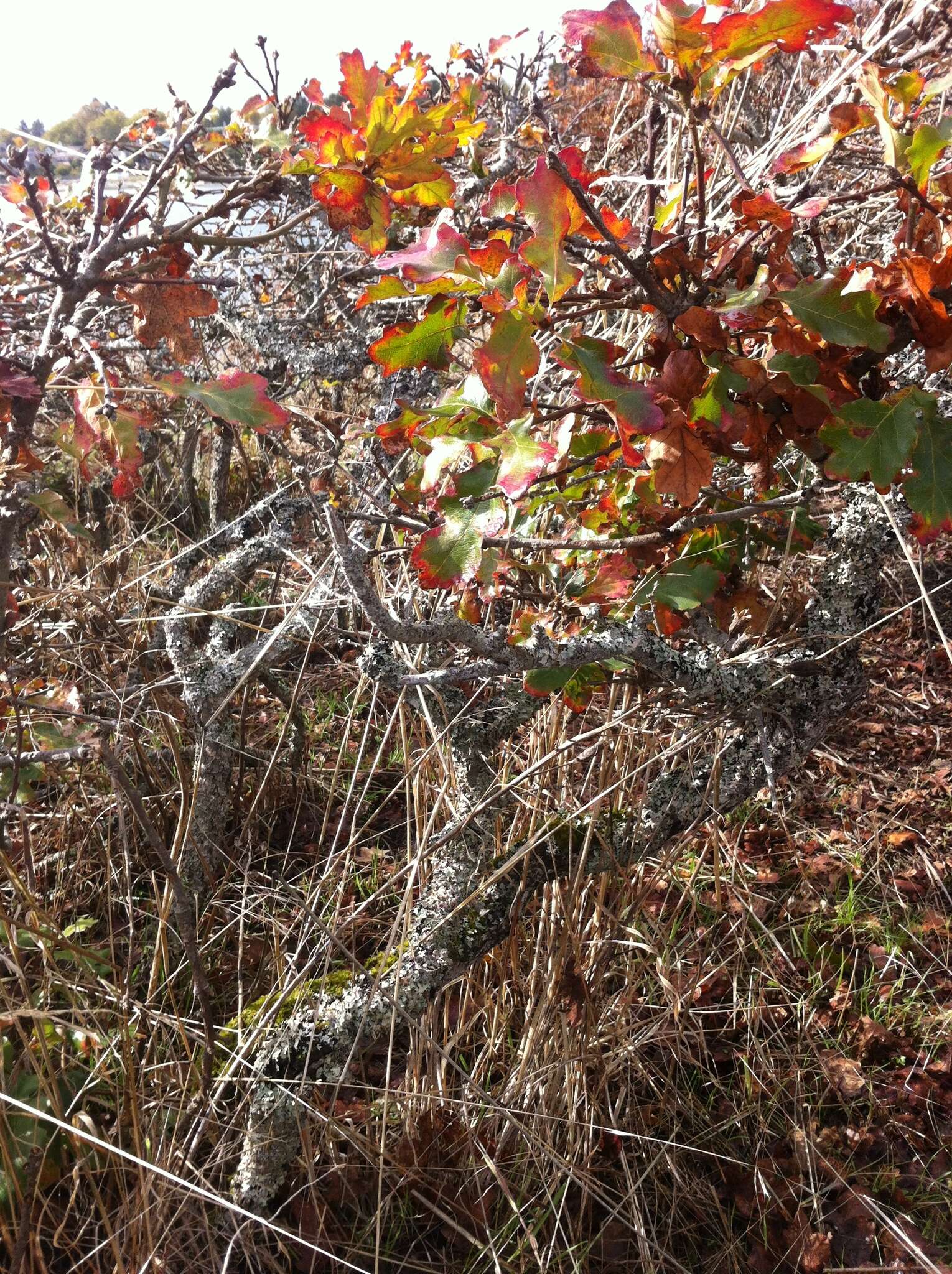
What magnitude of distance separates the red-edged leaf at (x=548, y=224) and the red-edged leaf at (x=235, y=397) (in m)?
0.49

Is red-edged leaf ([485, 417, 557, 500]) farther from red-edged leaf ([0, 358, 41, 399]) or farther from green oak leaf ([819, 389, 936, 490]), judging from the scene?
red-edged leaf ([0, 358, 41, 399])

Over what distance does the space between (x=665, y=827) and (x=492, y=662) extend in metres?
0.50

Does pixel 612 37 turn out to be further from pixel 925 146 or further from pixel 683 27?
pixel 925 146

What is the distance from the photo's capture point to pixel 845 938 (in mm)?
2098

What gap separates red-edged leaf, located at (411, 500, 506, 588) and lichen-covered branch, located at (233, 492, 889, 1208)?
386 mm

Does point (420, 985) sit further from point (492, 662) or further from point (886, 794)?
point (886, 794)

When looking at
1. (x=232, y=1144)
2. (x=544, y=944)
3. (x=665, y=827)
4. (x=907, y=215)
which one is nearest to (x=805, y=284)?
(x=907, y=215)

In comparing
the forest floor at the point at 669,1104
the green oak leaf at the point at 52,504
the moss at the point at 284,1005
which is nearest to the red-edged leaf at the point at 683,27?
the green oak leaf at the point at 52,504

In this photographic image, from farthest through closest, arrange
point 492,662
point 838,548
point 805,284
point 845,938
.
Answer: point 845,938, point 838,548, point 492,662, point 805,284

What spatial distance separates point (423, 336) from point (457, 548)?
0.25 meters

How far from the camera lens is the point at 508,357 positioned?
30.7 inches

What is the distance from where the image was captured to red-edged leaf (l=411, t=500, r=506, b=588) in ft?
2.87

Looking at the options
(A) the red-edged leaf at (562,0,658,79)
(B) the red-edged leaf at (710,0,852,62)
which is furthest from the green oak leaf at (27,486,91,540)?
(B) the red-edged leaf at (710,0,852,62)

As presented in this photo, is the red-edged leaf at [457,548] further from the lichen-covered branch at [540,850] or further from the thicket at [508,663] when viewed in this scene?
the lichen-covered branch at [540,850]
